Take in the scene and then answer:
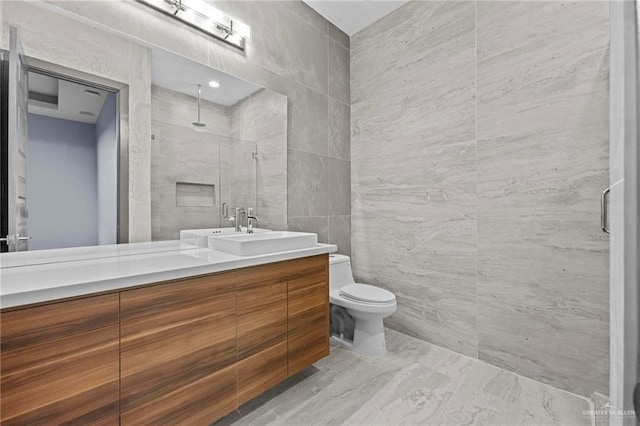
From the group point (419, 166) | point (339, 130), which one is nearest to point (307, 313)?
point (419, 166)

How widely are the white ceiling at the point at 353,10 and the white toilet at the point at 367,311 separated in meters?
2.27

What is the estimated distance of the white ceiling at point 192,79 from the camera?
162 cm

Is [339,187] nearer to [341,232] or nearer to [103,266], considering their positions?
[341,232]

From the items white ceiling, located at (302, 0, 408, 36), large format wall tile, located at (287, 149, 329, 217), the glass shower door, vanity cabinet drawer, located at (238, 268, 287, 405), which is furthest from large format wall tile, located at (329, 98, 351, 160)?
vanity cabinet drawer, located at (238, 268, 287, 405)

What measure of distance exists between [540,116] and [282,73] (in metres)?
1.76

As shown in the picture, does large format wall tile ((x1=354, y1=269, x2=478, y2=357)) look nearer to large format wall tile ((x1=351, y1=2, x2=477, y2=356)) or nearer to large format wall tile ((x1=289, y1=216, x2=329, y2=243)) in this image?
large format wall tile ((x1=351, y1=2, x2=477, y2=356))

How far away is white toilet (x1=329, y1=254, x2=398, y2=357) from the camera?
78.4 inches

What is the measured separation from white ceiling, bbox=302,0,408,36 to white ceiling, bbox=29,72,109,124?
5.92 feet

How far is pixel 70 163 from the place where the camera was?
129cm

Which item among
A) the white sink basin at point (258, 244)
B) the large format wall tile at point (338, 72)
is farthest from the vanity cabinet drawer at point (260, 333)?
the large format wall tile at point (338, 72)

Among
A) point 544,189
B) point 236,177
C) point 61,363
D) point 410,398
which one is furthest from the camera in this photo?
point 236,177

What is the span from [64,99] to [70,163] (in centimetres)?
29

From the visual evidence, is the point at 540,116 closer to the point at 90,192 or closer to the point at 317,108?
the point at 317,108

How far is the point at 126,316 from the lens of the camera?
40.4 inches
